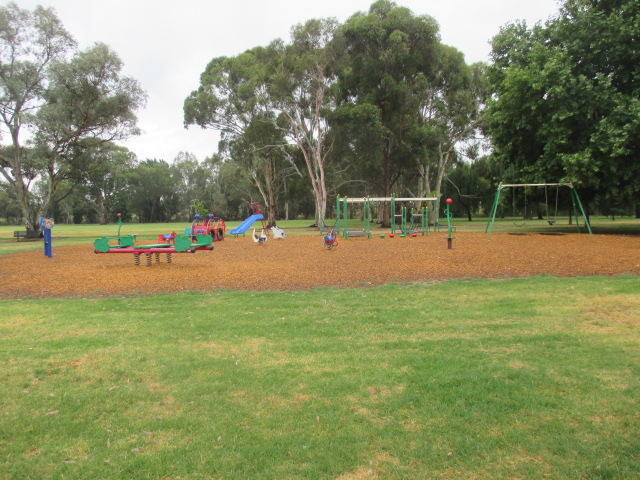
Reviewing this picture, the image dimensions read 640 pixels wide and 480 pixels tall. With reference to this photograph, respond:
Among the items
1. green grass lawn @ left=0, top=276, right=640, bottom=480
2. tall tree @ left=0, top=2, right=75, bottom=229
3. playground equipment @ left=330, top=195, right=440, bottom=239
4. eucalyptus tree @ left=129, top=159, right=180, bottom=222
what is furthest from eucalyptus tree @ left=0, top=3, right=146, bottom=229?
eucalyptus tree @ left=129, top=159, right=180, bottom=222

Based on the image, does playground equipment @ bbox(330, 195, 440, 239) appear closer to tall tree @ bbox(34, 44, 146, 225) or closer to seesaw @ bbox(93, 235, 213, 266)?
seesaw @ bbox(93, 235, 213, 266)

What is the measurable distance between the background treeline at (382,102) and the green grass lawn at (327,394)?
18.3m

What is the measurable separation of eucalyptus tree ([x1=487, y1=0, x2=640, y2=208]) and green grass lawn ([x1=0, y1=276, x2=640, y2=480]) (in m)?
17.0

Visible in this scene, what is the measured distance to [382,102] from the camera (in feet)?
121

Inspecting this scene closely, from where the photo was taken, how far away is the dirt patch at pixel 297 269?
9.82 m

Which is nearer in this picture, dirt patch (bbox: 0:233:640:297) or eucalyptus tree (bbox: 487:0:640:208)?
dirt patch (bbox: 0:233:640:297)

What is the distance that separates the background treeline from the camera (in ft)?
71.1

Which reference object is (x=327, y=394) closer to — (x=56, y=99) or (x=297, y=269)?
(x=297, y=269)

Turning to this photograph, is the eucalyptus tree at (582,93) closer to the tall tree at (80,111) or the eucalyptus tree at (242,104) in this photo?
the eucalyptus tree at (242,104)

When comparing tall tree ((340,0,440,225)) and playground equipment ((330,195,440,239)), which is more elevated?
tall tree ((340,0,440,225))

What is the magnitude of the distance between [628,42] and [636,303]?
793 inches

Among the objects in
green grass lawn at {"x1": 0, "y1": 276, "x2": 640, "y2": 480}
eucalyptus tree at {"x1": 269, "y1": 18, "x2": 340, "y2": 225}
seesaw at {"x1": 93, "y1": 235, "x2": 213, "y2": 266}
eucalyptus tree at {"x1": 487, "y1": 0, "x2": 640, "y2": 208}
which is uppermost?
eucalyptus tree at {"x1": 269, "y1": 18, "x2": 340, "y2": 225}

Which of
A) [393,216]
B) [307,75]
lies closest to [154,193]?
[307,75]

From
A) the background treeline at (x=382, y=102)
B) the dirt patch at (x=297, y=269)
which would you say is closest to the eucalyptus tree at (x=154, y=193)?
the background treeline at (x=382, y=102)
